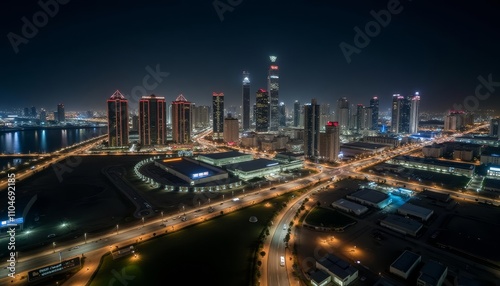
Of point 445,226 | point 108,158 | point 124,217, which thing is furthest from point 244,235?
point 108,158

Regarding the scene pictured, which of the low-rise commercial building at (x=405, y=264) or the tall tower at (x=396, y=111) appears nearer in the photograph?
the low-rise commercial building at (x=405, y=264)

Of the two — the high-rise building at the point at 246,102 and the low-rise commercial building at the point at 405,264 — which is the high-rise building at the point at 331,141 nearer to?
the low-rise commercial building at the point at 405,264

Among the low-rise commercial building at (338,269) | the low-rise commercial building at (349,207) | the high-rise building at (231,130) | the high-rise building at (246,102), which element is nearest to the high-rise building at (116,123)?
the high-rise building at (231,130)

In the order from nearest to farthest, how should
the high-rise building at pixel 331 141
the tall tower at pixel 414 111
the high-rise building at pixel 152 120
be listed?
the high-rise building at pixel 331 141, the high-rise building at pixel 152 120, the tall tower at pixel 414 111

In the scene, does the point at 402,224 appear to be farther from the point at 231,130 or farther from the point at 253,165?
the point at 231,130

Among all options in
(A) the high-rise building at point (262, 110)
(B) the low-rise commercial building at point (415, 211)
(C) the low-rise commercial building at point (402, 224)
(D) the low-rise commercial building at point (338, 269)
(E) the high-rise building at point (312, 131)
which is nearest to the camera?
(D) the low-rise commercial building at point (338, 269)

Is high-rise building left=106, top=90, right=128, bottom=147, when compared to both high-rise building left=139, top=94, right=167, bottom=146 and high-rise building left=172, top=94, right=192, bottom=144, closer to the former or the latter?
high-rise building left=139, top=94, right=167, bottom=146
